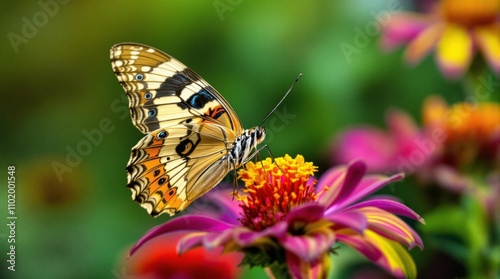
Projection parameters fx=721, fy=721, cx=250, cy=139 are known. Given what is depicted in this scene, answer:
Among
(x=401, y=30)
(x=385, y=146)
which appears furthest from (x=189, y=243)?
(x=401, y=30)

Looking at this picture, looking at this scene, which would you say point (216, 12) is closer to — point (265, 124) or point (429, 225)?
point (265, 124)

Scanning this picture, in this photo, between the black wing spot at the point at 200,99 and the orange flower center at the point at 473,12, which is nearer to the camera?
the black wing spot at the point at 200,99

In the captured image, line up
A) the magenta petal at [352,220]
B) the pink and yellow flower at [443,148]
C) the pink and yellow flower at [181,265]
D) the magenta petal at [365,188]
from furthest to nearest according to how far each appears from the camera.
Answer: the pink and yellow flower at [443,148]
the pink and yellow flower at [181,265]
the magenta petal at [365,188]
the magenta petal at [352,220]

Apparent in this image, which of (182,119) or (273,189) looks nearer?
(273,189)

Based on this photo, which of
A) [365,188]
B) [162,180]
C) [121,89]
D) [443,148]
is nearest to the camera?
[365,188]

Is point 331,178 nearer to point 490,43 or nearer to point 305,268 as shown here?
point 305,268

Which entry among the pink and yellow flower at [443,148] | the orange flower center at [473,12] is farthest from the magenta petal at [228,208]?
the orange flower center at [473,12]

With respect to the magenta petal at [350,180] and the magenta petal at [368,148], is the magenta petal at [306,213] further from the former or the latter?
the magenta petal at [368,148]
